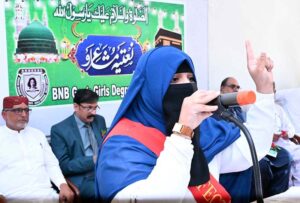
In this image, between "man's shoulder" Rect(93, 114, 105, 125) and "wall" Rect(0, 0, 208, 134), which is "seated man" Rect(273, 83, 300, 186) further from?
"man's shoulder" Rect(93, 114, 105, 125)

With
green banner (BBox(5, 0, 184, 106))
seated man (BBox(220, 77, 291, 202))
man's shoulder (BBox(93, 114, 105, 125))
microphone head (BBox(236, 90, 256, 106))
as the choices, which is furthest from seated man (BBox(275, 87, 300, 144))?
microphone head (BBox(236, 90, 256, 106))

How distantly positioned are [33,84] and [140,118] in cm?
60

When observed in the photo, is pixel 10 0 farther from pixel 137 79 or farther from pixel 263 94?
pixel 263 94

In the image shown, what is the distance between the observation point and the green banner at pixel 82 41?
1008mm

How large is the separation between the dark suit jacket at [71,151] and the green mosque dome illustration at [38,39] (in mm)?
239

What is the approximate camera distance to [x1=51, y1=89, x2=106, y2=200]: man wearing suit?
45.4 inches

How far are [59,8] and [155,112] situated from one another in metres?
0.69

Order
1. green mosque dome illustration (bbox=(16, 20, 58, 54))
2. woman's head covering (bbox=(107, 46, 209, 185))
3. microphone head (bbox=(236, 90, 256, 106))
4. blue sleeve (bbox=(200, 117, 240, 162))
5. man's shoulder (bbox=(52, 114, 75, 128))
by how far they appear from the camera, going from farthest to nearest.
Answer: man's shoulder (bbox=(52, 114, 75, 128)) → green mosque dome illustration (bbox=(16, 20, 58, 54)) → blue sleeve (bbox=(200, 117, 240, 162)) → woman's head covering (bbox=(107, 46, 209, 185)) → microphone head (bbox=(236, 90, 256, 106))

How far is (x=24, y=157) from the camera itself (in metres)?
0.99

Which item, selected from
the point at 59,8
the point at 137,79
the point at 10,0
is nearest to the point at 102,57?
the point at 59,8

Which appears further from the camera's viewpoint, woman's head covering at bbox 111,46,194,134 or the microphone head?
woman's head covering at bbox 111,46,194,134

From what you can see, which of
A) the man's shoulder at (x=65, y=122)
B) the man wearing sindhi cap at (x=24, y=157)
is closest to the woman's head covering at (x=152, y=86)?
the man wearing sindhi cap at (x=24, y=157)

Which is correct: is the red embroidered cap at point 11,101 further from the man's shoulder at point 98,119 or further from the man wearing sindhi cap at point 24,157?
the man's shoulder at point 98,119

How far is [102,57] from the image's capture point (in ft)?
3.68
